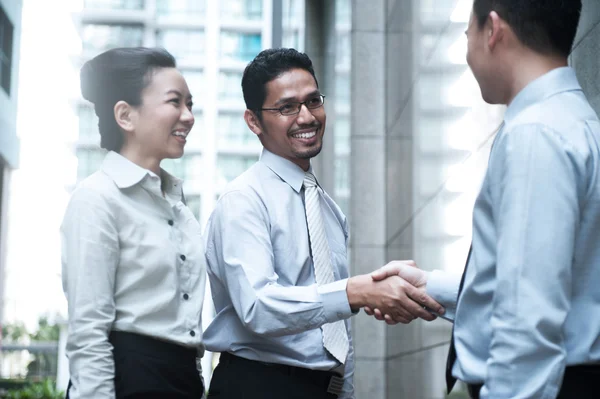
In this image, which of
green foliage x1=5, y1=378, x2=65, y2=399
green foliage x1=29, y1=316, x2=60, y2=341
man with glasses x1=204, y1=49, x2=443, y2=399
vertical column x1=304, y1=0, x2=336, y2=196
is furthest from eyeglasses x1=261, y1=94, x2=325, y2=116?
green foliage x1=29, y1=316, x2=60, y2=341

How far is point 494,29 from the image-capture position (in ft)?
6.20

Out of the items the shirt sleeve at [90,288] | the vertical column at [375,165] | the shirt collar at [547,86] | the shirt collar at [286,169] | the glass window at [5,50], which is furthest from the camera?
the glass window at [5,50]

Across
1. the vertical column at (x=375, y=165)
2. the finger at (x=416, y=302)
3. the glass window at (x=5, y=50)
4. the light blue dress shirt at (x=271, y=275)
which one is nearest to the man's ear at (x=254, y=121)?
the light blue dress shirt at (x=271, y=275)

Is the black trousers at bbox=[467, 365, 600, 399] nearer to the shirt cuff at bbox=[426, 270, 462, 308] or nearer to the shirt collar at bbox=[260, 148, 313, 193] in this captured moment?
the shirt cuff at bbox=[426, 270, 462, 308]

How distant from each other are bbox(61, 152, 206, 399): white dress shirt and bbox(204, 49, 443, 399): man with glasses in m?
0.18

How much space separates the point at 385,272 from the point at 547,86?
3.64 feet

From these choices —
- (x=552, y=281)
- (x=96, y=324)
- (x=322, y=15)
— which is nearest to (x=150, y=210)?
(x=96, y=324)

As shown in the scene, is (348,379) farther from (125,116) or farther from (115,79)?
(115,79)

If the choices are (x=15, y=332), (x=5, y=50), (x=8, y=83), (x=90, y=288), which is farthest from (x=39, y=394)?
(x=90, y=288)

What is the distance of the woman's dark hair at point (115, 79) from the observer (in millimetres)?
2748

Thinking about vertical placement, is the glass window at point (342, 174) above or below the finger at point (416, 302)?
above

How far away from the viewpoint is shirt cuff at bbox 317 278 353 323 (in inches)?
104

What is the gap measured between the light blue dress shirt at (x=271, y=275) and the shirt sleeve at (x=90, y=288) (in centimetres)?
43

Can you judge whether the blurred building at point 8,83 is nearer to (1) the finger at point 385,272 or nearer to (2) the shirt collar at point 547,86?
(1) the finger at point 385,272
